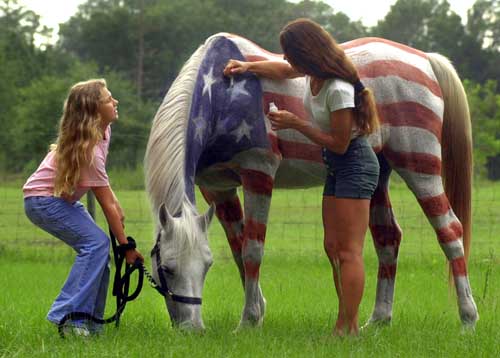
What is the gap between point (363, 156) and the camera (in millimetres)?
5586

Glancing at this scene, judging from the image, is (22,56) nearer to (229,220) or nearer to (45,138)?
(45,138)

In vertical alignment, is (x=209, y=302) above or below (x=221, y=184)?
below

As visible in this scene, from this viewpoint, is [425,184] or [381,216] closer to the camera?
[425,184]

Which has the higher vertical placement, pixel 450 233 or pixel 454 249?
pixel 450 233

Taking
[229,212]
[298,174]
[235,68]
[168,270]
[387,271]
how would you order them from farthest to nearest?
[387,271] < [229,212] < [298,174] < [235,68] < [168,270]

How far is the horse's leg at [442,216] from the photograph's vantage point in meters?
6.66

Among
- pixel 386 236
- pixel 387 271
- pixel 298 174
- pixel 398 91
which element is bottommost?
pixel 387 271

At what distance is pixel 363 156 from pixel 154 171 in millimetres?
1298

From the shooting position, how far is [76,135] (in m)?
5.71

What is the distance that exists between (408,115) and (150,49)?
5032 cm

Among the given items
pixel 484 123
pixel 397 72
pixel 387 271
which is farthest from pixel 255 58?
pixel 484 123

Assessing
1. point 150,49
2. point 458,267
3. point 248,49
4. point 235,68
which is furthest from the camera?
point 150,49

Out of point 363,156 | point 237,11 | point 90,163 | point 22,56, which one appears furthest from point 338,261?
point 237,11

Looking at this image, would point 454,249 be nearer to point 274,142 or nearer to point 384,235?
point 384,235
